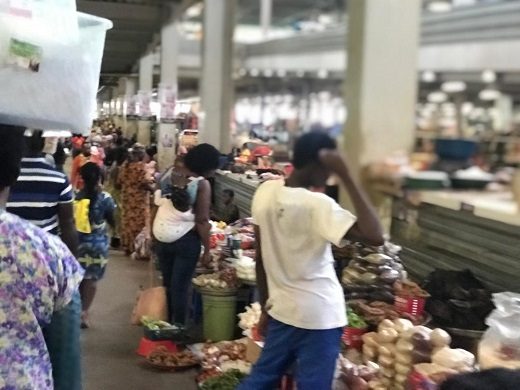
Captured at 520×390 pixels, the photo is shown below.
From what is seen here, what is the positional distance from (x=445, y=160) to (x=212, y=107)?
868 millimetres

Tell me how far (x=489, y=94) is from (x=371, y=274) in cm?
254

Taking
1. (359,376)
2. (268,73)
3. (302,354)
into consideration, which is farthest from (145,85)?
(268,73)

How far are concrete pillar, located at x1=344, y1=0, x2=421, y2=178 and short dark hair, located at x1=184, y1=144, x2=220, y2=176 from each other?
4.43 feet

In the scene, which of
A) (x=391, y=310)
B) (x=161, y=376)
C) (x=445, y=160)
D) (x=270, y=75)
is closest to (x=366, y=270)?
(x=391, y=310)

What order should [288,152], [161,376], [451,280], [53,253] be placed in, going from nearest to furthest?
[288,152] < [53,253] < [451,280] < [161,376]

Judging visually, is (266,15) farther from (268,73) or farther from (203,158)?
(203,158)

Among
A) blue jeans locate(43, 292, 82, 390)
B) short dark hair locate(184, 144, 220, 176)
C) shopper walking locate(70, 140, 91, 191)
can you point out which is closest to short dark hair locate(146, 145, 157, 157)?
short dark hair locate(184, 144, 220, 176)

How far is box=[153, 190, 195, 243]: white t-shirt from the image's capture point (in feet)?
15.3

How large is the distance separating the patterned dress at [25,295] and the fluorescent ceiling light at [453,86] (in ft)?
3.53

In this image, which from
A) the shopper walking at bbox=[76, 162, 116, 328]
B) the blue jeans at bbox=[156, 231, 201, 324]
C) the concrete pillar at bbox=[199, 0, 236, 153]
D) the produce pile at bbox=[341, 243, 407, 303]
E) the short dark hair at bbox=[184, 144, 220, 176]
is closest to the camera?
the concrete pillar at bbox=[199, 0, 236, 153]

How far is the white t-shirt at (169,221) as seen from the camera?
466cm

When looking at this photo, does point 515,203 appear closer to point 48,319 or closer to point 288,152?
point 288,152

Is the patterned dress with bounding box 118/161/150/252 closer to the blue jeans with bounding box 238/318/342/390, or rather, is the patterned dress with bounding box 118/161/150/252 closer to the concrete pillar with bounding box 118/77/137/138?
the concrete pillar with bounding box 118/77/137/138

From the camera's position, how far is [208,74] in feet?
5.00
